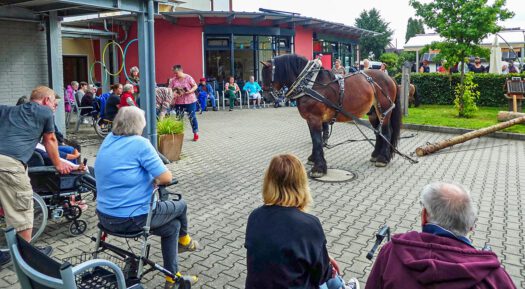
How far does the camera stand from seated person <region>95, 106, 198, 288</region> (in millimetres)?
3814

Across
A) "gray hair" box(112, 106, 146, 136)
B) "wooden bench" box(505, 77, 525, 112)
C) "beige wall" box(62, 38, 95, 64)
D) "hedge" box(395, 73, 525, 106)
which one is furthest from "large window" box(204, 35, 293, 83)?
"gray hair" box(112, 106, 146, 136)

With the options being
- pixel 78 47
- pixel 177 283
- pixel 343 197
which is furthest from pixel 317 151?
pixel 78 47

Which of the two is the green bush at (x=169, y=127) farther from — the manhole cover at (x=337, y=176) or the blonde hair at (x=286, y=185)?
the blonde hair at (x=286, y=185)

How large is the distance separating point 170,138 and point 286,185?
6.69 metres

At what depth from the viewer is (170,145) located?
9.37 meters

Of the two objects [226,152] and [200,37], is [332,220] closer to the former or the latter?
[226,152]

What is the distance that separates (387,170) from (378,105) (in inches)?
48.9

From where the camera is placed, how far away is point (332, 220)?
19.4 ft

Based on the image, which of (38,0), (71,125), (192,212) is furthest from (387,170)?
(71,125)

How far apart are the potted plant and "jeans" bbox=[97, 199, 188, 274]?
17.1 ft

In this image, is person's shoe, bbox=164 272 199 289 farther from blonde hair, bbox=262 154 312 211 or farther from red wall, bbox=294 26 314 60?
red wall, bbox=294 26 314 60

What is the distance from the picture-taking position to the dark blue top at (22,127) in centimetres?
454

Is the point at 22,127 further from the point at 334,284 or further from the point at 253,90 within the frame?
the point at 253,90

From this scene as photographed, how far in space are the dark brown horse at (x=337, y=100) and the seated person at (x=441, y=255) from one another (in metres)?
5.41
